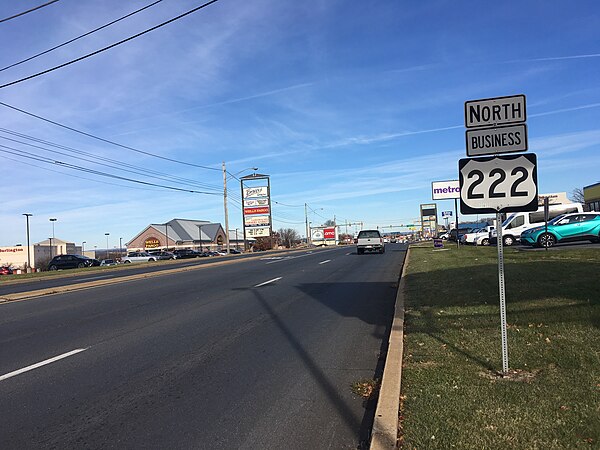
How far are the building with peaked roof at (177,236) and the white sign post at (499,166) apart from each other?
10529 cm

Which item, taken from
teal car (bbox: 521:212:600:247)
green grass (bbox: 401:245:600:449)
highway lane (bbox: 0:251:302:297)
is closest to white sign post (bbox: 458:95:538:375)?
green grass (bbox: 401:245:600:449)

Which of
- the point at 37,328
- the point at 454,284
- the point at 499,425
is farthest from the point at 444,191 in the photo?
the point at 499,425

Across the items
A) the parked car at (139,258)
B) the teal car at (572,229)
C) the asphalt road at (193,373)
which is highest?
the teal car at (572,229)

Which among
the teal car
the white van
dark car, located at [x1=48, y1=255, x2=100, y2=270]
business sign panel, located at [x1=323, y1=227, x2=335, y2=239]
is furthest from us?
business sign panel, located at [x1=323, y1=227, x2=335, y2=239]

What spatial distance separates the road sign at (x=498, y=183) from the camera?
541 centimetres

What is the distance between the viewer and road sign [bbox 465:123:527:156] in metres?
5.55

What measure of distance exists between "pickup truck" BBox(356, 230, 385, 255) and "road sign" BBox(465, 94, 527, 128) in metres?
32.5

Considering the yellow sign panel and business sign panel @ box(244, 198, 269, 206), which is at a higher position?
business sign panel @ box(244, 198, 269, 206)

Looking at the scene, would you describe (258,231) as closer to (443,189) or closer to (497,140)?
(443,189)

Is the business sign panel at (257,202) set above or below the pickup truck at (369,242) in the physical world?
above

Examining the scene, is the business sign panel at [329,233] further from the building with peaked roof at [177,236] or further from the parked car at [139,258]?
the parked car at [139,258]

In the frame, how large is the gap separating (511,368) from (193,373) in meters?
3.82

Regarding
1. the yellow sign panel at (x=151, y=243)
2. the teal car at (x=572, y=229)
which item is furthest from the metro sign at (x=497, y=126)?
the yellow sign panel at (x=151, y=243)

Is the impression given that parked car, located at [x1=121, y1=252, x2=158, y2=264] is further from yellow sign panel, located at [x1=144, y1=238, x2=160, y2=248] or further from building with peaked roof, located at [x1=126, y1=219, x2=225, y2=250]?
yellow sign panel, located at [x1=144, y1=238, x2=160, y2=248]
